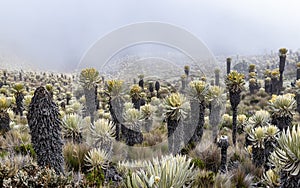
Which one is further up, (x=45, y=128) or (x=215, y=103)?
(x=45, y=128)

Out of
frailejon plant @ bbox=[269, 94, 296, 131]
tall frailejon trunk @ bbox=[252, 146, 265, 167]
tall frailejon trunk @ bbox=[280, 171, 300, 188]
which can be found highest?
frailejon plant @ bbox=[269, 94, 296, 131]

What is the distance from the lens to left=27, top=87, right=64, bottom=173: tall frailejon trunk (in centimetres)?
429

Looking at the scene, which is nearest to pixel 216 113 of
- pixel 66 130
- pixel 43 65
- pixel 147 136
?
pixel 147 136

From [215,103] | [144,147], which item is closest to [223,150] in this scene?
[144,147]

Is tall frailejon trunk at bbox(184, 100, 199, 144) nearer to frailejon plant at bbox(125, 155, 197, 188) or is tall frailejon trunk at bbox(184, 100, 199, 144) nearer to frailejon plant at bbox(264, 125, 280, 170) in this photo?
frailejon plant at bbox(264, 125, 280, 170)

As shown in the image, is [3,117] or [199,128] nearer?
[3,117]

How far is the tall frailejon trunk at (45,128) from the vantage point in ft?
14.1

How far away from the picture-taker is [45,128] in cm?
431

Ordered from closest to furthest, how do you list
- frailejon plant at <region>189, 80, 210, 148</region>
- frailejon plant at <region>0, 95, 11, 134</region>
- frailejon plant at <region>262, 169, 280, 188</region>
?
1. frailejon plant at <region>262, 169, 280, 188</region>
2. frailejon plant at <region>189, 80, 210, 148</region>
3. frailejon plant at <region>0, 95, 11, 134</region>

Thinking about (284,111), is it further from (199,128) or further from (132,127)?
(132,127)

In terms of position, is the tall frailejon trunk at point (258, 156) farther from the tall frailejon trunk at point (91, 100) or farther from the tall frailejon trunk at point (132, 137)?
the tall frailejon trunk at point (91, 100)

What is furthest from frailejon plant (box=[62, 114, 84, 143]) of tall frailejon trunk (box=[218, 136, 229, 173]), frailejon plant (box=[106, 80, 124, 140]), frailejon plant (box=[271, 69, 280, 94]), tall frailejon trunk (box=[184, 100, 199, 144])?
frailejon plant (box=[271, 69, 280, 94])

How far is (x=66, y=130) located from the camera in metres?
7.35

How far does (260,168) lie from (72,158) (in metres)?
4.00
